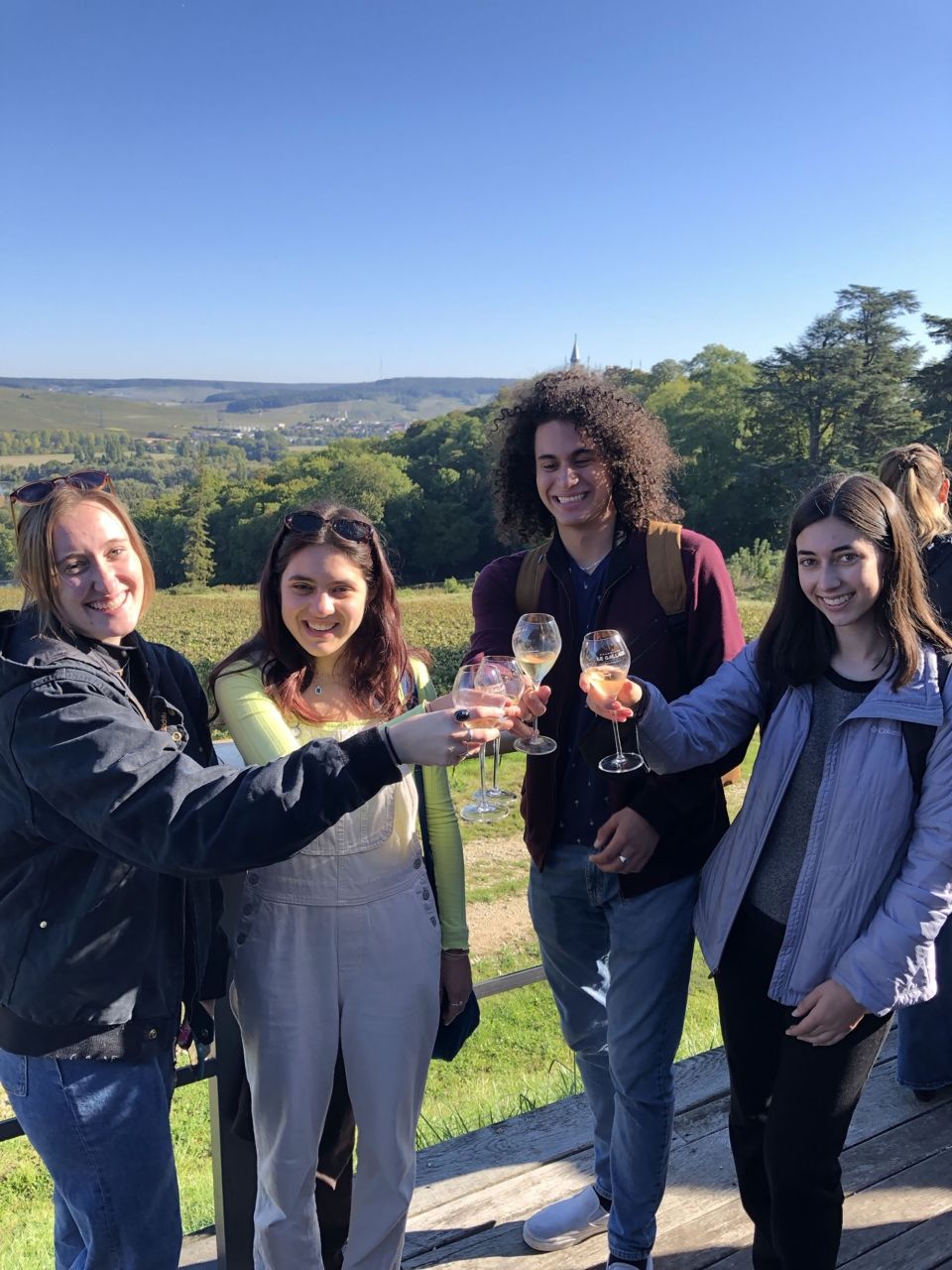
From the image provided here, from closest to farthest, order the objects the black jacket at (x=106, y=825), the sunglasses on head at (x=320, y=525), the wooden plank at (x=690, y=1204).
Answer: the black jacket at (x=106, y=825) → the sunglasses on head at (x=320, y=525) → the wooden plank at (x=690, y=1204)

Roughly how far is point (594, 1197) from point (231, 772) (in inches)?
72.0

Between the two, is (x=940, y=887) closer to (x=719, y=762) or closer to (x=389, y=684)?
(x=719, y=762)

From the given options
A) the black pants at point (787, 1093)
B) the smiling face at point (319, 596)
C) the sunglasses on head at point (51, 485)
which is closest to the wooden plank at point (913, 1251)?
the black pants at point (787, 1093)

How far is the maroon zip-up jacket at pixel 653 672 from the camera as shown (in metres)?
2.35

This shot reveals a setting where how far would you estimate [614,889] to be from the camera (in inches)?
94.2

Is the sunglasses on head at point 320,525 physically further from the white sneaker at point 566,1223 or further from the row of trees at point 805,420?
the row of trees at point 805,420

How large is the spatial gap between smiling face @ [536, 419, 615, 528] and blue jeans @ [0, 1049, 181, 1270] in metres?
1.64

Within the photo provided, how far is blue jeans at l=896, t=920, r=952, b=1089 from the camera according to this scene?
9.68 feet

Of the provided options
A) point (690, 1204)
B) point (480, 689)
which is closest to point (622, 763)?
point (480, 689)

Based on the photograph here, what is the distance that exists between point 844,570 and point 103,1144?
1949 mm

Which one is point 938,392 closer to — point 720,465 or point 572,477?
point 720,465

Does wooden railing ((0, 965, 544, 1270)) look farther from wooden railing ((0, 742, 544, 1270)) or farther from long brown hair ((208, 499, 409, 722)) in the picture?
long brown hair ((208, 499, 409, 722))

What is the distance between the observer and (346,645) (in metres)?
2.28

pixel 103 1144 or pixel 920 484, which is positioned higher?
pixel 920 484
